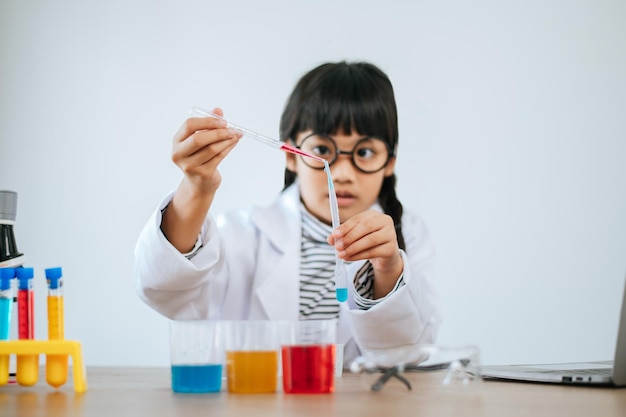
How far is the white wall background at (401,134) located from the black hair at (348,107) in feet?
2.09

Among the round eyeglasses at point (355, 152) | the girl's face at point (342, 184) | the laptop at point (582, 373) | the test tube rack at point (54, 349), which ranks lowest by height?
the laptop at point (582, 373)

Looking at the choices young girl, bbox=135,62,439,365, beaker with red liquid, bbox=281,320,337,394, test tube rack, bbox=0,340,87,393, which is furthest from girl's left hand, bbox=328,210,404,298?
test tube rack, bbox=0,340,87,393

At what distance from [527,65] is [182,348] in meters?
1.96

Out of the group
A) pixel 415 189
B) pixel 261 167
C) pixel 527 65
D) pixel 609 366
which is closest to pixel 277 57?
pixel 261 167

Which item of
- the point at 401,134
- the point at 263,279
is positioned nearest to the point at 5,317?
the point at 263,279

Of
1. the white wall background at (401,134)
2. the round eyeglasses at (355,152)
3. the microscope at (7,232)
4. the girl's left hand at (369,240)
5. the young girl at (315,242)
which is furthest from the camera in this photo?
the white wall background at (401,134)

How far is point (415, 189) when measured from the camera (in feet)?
7.89

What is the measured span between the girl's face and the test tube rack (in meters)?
0.87

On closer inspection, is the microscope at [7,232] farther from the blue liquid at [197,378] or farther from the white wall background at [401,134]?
the white wall background at [401,134]

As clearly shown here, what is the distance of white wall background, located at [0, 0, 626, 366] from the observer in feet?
7.84

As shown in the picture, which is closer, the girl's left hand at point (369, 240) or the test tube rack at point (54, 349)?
the test tube rack at point (54, 349)

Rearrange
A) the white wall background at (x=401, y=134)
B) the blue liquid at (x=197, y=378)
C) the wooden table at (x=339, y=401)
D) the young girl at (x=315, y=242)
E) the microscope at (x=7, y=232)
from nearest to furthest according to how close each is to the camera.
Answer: the wooden table at (x=339, y=401) → the blue liquid at (x=197, y=378) → the microscope at (x=7, y=232) → the young girl at (x=315, y=242) → the white wall background at (x=401, y=134)

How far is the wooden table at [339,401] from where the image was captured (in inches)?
24.0

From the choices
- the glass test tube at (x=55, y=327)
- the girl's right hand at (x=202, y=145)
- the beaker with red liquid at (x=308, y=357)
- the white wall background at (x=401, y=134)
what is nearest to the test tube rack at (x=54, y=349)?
the glass test tube at (x=55, y=327)
